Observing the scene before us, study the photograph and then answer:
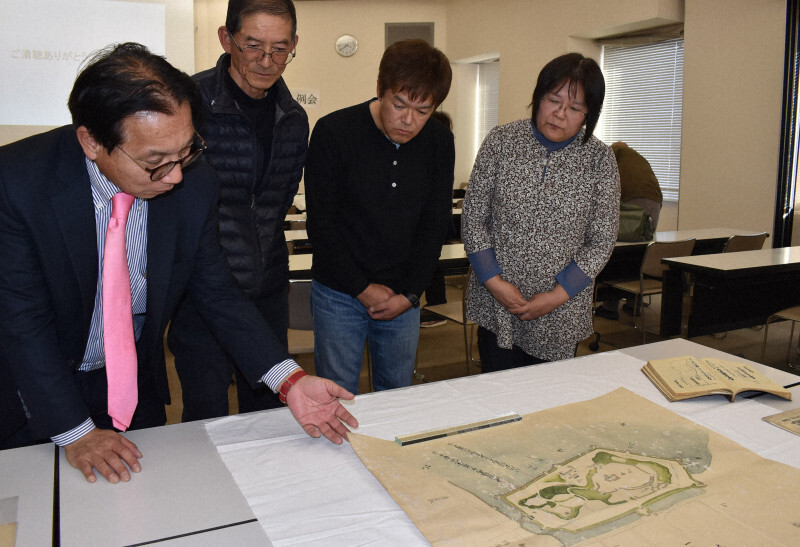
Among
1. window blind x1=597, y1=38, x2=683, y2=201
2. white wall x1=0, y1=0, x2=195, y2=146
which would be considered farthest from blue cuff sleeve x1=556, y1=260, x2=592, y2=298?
window blind x1=597, y1=38, x2=683, y2=201

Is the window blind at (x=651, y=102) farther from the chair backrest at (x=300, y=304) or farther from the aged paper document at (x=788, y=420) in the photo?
the aged paper document at (x=788, y=420)

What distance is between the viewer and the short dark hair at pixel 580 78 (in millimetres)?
1757

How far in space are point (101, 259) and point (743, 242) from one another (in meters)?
4.13

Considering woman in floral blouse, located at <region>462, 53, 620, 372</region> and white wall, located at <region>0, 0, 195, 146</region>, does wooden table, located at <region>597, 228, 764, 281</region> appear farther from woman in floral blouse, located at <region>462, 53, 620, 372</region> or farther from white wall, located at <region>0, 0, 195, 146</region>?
white wall, located at <region>0, 0, 195, 146</region>

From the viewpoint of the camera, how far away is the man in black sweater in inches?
71.3

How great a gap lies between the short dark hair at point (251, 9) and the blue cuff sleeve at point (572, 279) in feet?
3.48

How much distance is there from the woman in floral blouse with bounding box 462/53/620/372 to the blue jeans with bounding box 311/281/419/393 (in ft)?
0.92

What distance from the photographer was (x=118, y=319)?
3.78ft

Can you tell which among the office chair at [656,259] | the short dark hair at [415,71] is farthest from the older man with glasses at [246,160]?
the office chair at [656,259]

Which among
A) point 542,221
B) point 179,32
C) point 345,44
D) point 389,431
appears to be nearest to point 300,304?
point 542,221

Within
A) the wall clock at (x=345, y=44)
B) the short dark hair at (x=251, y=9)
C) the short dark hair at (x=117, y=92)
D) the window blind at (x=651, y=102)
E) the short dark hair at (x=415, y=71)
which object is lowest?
the short dark hair at (x=117, y=92)

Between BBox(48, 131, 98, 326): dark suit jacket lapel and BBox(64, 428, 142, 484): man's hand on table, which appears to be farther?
BBox(48, 131, 98, 326): dark suit jacket lapel

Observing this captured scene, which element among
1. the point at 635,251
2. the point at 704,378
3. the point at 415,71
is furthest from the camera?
the point at 635,251

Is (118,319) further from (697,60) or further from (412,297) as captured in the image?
(697,60)
